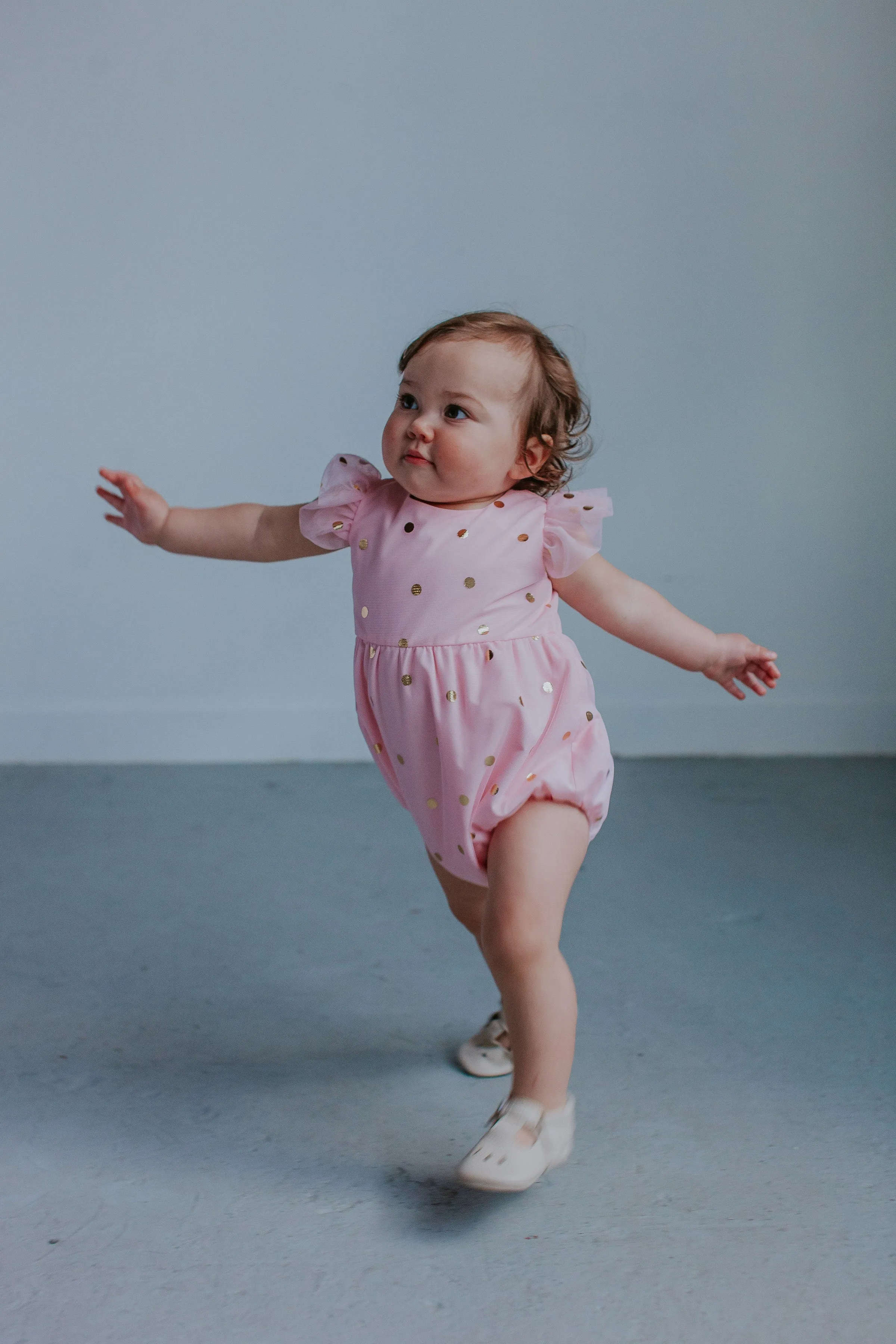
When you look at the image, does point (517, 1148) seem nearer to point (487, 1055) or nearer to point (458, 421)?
point (487, 1055)

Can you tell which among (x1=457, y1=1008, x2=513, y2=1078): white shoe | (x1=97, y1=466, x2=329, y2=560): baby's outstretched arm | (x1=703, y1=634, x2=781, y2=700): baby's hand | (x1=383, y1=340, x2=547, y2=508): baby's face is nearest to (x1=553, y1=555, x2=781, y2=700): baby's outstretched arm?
(x1=703, y1=634, x2=781, y2=700): baby's hand

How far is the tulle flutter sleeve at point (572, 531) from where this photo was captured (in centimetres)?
96

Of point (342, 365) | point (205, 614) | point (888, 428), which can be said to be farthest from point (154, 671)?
point (888, 428)

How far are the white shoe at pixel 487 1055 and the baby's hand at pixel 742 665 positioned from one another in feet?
1.23

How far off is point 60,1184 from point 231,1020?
0.29m

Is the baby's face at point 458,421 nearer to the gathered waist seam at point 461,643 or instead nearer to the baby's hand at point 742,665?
the gathered waist seam at point 461,643

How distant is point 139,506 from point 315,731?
1084mm

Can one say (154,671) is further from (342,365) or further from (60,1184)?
(60,1184)

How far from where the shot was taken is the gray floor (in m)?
0.80

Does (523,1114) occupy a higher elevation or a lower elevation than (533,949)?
lower

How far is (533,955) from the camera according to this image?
89 centimetres

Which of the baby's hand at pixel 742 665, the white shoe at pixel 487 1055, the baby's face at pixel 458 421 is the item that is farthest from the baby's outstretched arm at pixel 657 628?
the white shoe at pixel 487 1055

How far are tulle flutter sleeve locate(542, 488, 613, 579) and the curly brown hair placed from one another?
0.05 meters

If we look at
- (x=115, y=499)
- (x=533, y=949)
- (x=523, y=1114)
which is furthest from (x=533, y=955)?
(x=115, y=499)
